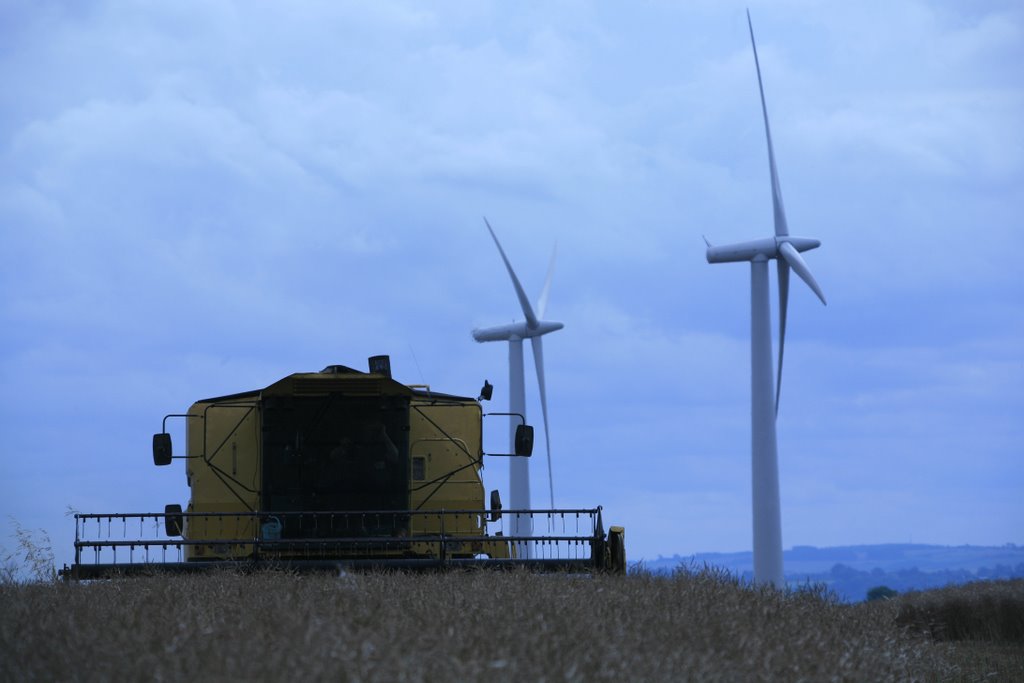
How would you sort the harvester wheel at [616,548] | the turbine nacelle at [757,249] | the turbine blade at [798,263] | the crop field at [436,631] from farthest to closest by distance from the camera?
the turbine nacelle at [757,249]
the turbine blade at [798,263]
the harvester wheel at [616,548]
the crop field at [436,631]

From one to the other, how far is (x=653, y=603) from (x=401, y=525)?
6.33 m

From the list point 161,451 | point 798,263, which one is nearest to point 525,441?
point 161,451

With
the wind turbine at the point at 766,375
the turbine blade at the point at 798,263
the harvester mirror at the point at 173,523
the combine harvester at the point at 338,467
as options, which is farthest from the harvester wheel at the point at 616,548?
the wind turbine at the point at 766,375

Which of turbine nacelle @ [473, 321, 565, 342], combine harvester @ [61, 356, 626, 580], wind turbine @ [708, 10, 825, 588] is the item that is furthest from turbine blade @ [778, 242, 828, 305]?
combine harvester @ [61, 356, 626, 580]

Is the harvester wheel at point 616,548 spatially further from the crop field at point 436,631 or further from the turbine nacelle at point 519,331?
the turbine nacelle at point 519,331

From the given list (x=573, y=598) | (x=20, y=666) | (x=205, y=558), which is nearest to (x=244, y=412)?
(x=205, y=558)

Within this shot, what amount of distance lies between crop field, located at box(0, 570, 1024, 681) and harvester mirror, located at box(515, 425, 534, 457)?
2666mm

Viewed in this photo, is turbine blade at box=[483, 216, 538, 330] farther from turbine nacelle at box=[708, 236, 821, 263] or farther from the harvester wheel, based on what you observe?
the harvester wheel

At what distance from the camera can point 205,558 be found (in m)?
15.9

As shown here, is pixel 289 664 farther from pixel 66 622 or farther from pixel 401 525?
pixel 401 525

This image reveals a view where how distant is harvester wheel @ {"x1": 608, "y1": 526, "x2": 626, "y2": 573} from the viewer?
1530 centimetres

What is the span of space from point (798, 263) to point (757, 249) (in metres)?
2.72

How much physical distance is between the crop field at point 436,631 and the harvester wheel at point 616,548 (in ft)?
3.80

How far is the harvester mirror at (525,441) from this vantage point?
16516 millimetres
